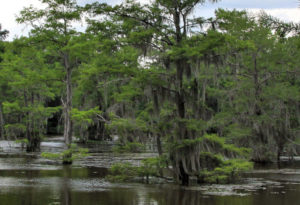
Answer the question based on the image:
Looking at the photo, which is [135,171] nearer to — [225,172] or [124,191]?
[124,191]

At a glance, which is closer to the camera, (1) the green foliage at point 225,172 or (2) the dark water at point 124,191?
(2) the dark water at point 124,191

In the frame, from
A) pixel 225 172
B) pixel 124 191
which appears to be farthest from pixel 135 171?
pixel 225 172

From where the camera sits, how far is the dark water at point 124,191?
39.8ft

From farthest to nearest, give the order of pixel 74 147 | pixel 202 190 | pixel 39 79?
pixel 39 79
pixel 74 147
pixel 202 190

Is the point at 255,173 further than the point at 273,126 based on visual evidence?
No

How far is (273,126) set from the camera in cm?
2717

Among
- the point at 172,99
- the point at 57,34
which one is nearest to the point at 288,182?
the point at 172,99

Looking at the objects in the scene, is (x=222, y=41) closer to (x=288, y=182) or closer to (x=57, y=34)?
(x=288, y=182)

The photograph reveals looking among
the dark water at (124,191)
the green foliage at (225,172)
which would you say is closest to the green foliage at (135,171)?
the dark water at (124,191)

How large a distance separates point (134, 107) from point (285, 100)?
13.4 metres

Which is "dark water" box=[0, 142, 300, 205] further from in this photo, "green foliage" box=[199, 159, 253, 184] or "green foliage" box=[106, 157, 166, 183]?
"green foliage" box=[106, 157, 166, 183]

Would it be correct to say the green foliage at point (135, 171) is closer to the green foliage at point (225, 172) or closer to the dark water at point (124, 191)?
the dark water at point (124, 191)

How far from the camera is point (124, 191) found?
13875 mm

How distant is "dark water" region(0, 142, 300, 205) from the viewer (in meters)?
12.1
